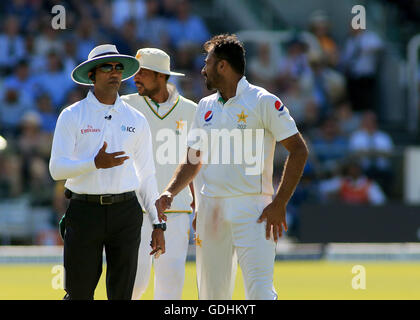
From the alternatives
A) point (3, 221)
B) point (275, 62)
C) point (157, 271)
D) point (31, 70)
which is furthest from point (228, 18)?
point (157, 271)

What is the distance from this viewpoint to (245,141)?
Result: 6.34 meters

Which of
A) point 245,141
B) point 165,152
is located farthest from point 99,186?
point 165,152

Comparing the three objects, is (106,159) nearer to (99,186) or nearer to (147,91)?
(99,186)

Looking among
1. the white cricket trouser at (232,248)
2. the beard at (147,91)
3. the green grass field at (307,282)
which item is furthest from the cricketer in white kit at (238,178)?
the green grass field at (307,282)

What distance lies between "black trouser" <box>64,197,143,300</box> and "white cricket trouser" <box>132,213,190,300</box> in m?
1.13

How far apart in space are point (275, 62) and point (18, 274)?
23.1 ft

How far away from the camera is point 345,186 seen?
49.8 feet

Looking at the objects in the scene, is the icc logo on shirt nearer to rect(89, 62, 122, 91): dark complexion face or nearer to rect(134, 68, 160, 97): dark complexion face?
rect(89, 62, 122, 91): dark complexion face

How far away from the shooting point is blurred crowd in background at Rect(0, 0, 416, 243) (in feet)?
47.3

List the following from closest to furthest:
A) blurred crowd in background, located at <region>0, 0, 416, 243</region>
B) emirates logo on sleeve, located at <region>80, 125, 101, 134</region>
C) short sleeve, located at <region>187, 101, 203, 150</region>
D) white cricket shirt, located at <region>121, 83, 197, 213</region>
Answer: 1. emirates logo on sleeve, located at <region>80, 125, 101, 134</region>
2. short sleeve, located at <region>187, 101, 203, 150</region>
3. white cricket shirt, located at <region>121, 83, 197, 213</region>
4. blurred crowd in background, located at <region>0, 0, 416, 243</region>

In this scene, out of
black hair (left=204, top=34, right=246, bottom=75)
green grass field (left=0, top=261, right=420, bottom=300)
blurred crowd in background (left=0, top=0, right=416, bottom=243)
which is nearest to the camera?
black hair (left=204, top=34, right=246, bottom=75)

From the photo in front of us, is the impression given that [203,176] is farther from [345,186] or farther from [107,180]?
[345,186]

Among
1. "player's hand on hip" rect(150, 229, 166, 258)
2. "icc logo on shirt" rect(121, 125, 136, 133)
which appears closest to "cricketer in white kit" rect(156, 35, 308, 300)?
"player's hand on hip" rect(150, 229, 166, 258)

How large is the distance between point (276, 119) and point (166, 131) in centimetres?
182
